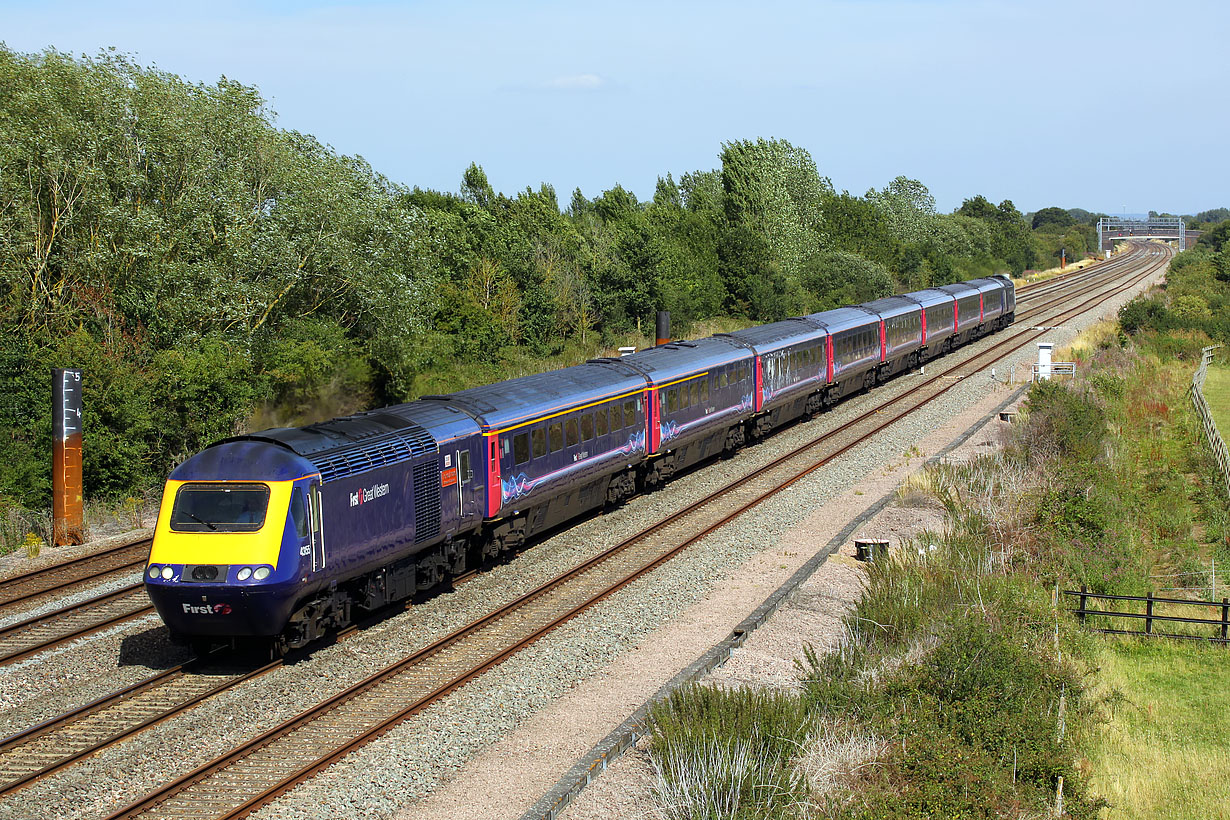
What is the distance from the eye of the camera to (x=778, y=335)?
32.1 metres

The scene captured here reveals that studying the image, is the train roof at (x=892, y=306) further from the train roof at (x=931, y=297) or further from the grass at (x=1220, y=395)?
the grass at (x=1220, y=395)

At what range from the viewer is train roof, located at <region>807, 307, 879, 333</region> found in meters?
35.7

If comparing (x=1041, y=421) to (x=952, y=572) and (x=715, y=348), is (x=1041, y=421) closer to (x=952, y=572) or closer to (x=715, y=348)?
(x=715, y=348)

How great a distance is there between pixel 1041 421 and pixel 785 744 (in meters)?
19.9

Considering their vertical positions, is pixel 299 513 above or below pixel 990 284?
below

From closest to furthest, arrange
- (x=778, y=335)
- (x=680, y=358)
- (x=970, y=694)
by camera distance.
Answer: (x=970, y=694)
(x=680, y=358)
(x=778, y=335)

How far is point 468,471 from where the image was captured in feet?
57.8

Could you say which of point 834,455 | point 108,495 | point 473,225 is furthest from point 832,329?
point 473,225

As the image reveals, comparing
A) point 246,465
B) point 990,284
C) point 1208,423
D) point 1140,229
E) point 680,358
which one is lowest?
point 1208,423

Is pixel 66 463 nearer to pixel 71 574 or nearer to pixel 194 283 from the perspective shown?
pixel 71 574

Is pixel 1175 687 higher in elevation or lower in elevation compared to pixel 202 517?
lower

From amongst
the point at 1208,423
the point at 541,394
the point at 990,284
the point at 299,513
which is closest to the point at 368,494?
the point at 299,513

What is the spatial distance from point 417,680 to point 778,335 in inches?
806

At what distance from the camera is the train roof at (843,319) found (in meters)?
35.7
